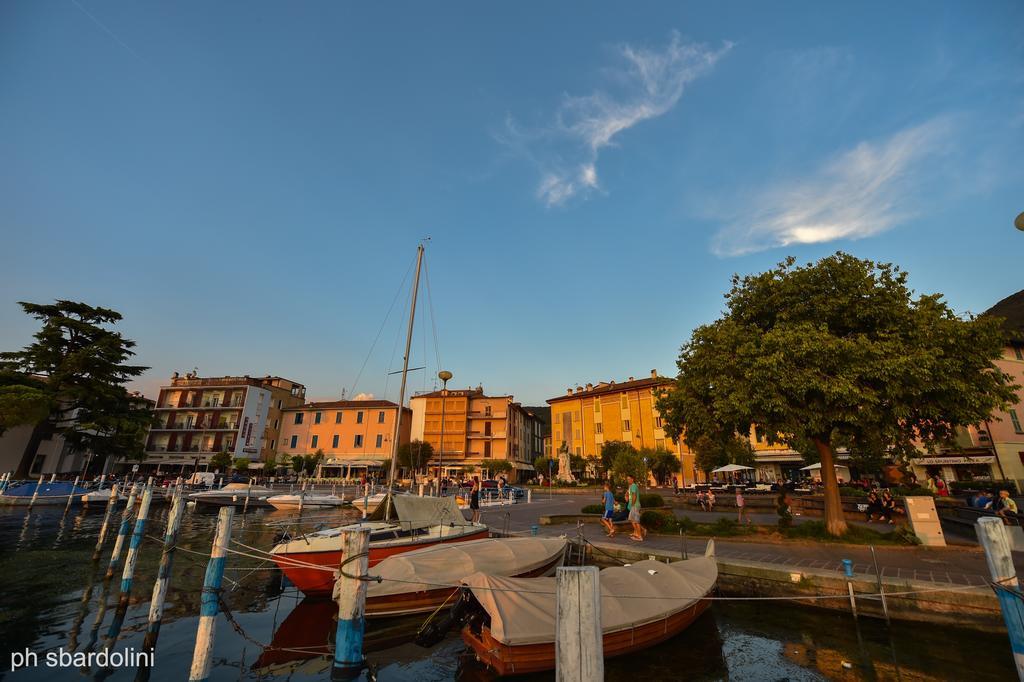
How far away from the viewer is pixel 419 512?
13555mm

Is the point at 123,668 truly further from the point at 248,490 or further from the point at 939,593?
the point at 248,490

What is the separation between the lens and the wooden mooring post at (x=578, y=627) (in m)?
3.13

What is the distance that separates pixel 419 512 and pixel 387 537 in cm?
169

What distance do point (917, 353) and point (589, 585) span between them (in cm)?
1436

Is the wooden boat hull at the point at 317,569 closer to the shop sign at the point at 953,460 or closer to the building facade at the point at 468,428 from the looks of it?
the shop sign at the point at 953,460

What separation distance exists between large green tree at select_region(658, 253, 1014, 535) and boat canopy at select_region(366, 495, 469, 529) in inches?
383

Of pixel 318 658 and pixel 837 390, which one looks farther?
pixel 837 390

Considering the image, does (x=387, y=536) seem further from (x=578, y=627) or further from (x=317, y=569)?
(x=578, y=627)

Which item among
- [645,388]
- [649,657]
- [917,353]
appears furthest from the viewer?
[645,388]

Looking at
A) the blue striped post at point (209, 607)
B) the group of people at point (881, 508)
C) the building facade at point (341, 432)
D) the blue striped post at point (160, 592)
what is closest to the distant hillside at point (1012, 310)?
the group of people at point (881, 508)

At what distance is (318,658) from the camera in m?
7.86

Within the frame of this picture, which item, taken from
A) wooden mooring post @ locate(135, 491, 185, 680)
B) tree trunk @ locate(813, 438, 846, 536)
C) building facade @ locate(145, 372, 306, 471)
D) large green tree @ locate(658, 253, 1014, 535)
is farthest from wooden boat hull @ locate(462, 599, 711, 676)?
building facade @ locate(145, 372, 306, 471)

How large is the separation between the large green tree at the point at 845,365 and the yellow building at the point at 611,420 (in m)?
39.5

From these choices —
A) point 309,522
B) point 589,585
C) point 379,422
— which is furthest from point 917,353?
point 379,422
